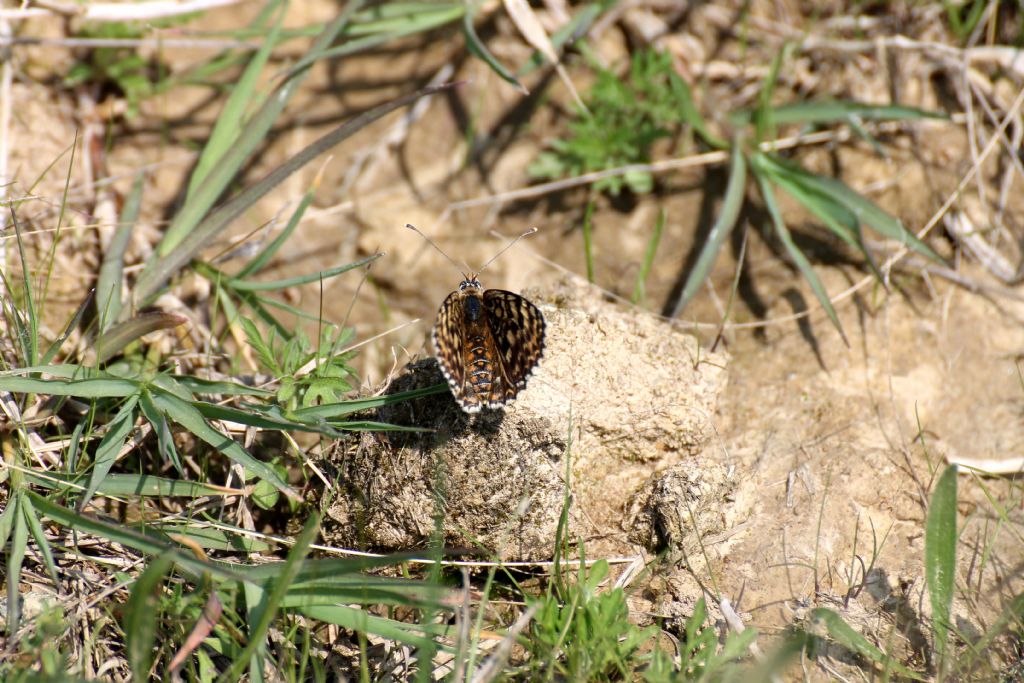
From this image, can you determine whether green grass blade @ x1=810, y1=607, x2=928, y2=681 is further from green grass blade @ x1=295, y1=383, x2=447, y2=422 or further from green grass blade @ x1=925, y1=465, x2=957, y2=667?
green grass blade @ x1=295, y1=383, x2=447, y2=422

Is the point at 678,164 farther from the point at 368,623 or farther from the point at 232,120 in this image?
the point at 368,623

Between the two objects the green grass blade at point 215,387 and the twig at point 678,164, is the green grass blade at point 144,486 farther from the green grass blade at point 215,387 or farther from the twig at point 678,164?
the twig at point 678,164

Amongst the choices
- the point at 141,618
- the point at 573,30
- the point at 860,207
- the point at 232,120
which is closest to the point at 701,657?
the point at 141,618

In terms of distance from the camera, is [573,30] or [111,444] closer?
[111,444]

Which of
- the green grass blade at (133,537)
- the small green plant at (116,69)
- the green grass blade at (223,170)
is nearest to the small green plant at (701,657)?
the green grass blade at (133,537)

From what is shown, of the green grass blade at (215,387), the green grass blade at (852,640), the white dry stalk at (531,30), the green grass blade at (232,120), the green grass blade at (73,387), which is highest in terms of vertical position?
the white dry stalk at (531,30)
